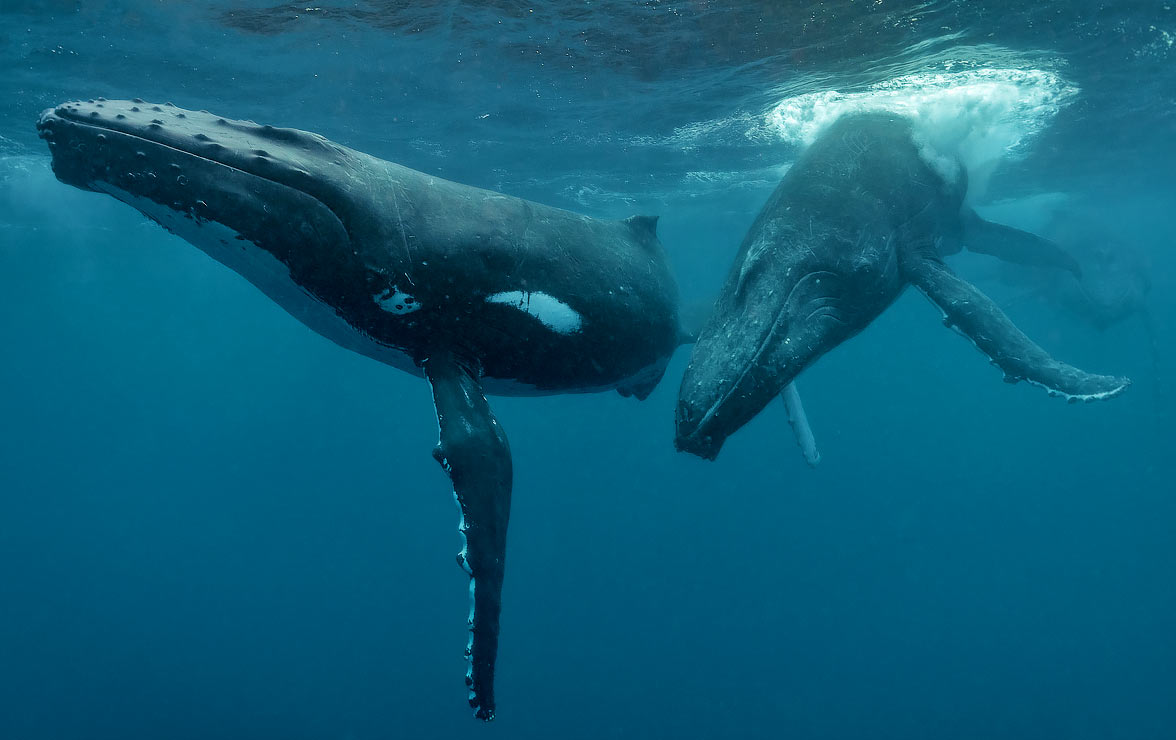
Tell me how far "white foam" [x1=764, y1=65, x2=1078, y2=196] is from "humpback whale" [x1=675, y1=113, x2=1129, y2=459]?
567 cm

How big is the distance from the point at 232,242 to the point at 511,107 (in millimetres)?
15690

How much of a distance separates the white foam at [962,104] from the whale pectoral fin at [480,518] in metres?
11.9

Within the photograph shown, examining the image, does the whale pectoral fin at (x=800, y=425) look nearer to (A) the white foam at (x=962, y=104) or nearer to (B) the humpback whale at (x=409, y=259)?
(B) the humpback whale at (x=409, y=259)

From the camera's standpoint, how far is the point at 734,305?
632cm

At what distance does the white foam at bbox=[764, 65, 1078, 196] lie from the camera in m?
15.3

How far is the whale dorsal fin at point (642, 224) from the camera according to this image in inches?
299

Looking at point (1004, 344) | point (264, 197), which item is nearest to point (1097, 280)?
point (1004, 344)

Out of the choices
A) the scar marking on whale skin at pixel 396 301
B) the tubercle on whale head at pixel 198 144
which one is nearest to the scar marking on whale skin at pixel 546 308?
the scar marking on whale skin at pixel 396 301

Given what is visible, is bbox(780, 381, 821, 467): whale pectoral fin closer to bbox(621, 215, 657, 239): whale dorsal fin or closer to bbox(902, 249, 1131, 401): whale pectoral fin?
bbox(902, 249, 1131, 401): whale pectoral fin

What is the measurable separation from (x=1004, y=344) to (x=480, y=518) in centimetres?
568

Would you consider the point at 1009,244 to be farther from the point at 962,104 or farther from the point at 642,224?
the point at 642,224

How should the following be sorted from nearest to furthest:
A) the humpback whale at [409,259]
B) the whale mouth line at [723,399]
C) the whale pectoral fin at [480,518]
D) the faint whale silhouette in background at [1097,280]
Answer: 1. the humpback whale at [409,259]
2. the whale pectoral fin at [480,518]
3. the whale mouth line at [723,399]
4. the faint whale silhouette in background at [1097,280]

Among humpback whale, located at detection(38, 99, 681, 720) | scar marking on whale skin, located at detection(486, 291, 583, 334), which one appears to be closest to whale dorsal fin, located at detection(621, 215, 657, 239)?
humpback whale, located at detection(38, 99, 681, 720)

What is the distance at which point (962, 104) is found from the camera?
16.0m
